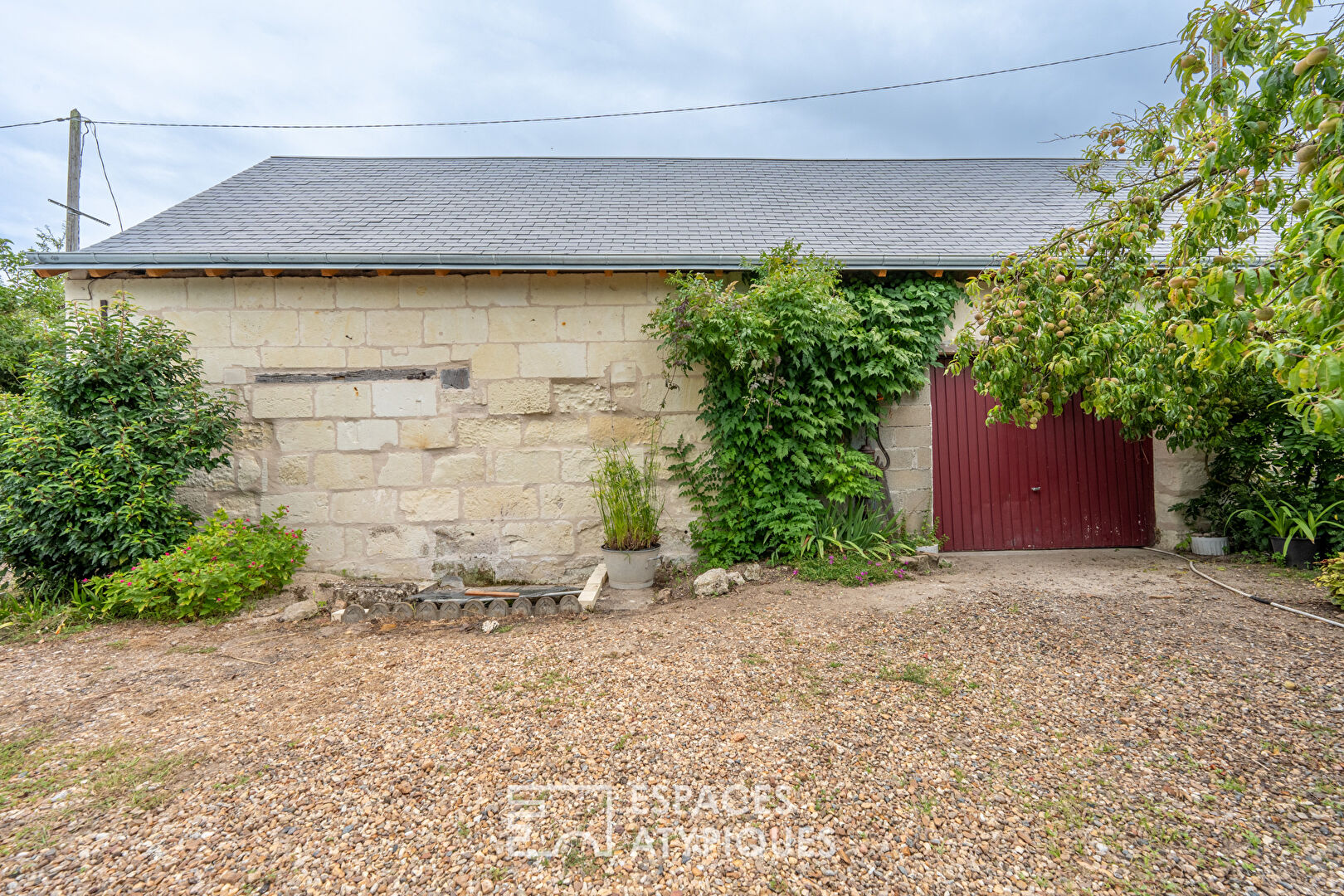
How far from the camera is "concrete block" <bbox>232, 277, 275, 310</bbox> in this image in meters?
4.61

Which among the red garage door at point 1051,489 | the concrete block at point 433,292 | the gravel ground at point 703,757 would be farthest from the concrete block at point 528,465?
the red garage door at point 1051,489

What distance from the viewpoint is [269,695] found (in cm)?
264

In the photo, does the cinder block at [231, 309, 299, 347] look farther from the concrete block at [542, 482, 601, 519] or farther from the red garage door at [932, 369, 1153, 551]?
the red garage door at [932, 369, 1153, 551]

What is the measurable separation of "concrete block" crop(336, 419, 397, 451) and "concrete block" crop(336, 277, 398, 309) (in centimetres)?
94

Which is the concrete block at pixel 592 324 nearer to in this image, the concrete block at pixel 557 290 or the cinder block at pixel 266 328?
the concrete block at pixel 557 290

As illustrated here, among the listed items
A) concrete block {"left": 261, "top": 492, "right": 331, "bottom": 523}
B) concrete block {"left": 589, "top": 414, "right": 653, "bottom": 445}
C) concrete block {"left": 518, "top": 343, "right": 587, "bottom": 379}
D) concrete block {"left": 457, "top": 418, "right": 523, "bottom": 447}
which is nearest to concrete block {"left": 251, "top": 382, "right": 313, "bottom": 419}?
concrete block {"left": 261, "top": 492, "right": 331, "bottom": 523}

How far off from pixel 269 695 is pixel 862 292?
4653mm

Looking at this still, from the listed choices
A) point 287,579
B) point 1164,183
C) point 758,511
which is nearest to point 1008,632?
point 758,511

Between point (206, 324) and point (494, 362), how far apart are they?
2.29 m

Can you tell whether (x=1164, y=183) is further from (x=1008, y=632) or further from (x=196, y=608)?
(x=196, y=608)

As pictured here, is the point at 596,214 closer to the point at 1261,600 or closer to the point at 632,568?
the point at 632,568

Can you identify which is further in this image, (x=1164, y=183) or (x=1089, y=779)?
(x=1164, y=183)

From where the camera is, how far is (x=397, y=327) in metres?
4.66

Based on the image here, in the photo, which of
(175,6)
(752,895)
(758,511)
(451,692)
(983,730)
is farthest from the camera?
(175,6)
